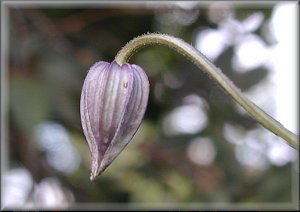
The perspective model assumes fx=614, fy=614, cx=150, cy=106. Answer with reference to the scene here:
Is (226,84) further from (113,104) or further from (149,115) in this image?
(149,115)

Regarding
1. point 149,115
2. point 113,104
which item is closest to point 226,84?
point 113,104

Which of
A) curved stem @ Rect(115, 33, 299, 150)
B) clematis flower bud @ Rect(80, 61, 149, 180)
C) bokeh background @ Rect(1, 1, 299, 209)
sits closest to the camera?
curved stem @ Rect(115, 33, 299, 150)

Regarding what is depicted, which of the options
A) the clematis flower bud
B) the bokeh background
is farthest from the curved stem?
the bokeh background

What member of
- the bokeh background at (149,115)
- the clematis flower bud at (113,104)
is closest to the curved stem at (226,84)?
the clematis flower bud at (113,104)

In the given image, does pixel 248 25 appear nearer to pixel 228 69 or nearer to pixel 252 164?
pixel 228 69

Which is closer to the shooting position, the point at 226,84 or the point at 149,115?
the point at 226,84

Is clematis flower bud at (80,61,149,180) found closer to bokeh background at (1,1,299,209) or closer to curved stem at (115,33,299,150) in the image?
curved stem at (115,33,299,150)

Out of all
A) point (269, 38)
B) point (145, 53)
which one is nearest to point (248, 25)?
point (269, 38)

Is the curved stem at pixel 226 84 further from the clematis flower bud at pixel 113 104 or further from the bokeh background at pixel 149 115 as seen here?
the bokeh background at pixel 149 115
